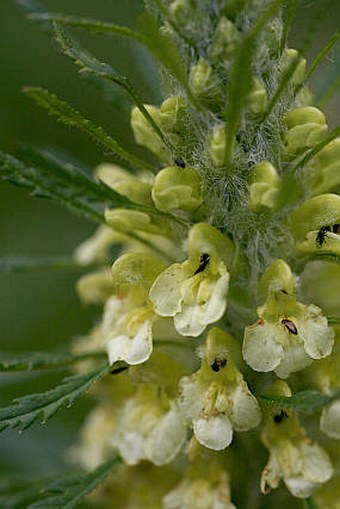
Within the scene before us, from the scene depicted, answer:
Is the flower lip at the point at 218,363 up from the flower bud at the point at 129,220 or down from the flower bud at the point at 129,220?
down

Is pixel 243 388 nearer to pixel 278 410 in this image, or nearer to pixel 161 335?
pixel 278 410

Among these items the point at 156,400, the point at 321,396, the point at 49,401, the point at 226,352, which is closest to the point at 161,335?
the point at 156,400

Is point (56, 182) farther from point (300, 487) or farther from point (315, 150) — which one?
point (300, 487)

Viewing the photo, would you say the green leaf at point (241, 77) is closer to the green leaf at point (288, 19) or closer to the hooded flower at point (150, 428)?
the green leaf at point (288, 19)

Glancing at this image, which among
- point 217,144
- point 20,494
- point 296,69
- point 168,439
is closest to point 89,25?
point 217,144

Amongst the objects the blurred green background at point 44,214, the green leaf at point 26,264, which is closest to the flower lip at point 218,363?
the green leaf at point 26,264

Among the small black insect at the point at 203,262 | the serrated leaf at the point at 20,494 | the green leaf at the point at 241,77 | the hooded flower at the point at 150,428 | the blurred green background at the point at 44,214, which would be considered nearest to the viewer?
the green leaf at the point at 241,77
